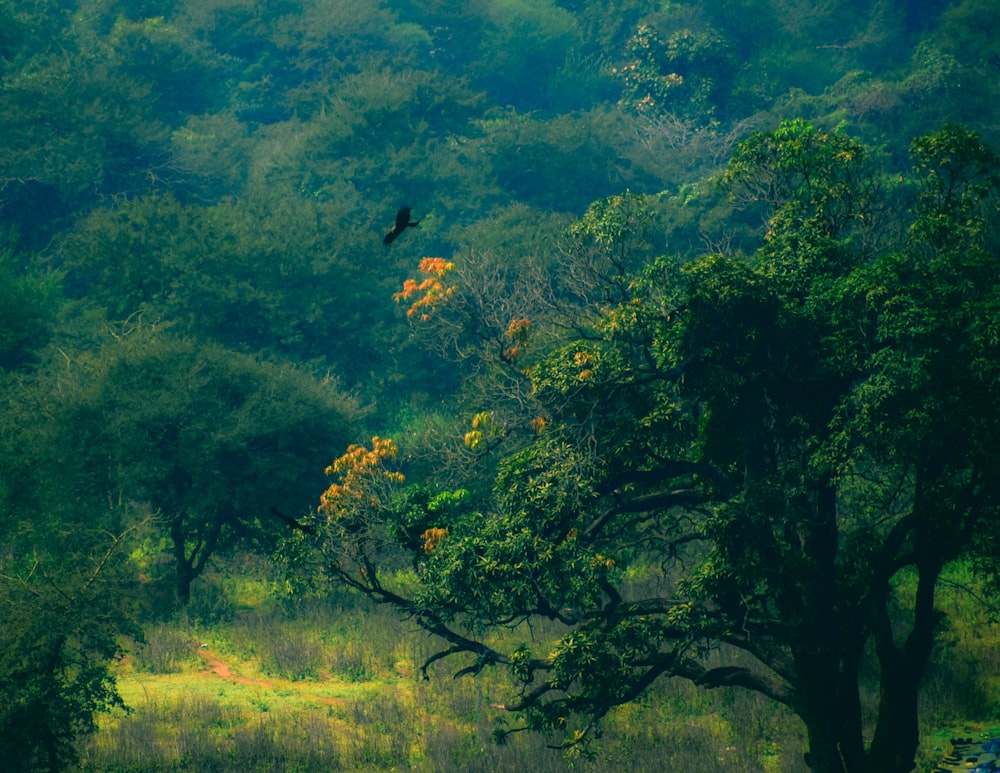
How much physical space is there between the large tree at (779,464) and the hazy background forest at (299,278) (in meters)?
3.43

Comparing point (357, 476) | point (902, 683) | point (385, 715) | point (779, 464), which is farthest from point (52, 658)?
point (902, 683)

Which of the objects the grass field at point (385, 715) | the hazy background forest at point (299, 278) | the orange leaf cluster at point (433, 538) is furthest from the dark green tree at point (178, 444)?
the orange leaf cluster at point (433, 538)

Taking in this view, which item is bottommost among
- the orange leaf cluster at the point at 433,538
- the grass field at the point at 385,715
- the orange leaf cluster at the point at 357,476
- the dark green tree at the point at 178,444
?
the grass field at the point at 385,715

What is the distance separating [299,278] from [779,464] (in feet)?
101

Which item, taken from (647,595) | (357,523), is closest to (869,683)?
(647,595)

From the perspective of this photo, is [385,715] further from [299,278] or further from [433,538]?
[299,278]

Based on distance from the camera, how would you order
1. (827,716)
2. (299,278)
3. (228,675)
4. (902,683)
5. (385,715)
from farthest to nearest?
(299,278)
(228,675)
(385,715)
(902,683)
(827,716)

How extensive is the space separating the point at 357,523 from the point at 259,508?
13784 millimetres

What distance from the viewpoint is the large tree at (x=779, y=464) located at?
1627 centimetres

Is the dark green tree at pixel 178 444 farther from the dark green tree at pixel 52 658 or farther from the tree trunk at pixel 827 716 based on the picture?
the tree trunk at pixel 827 716

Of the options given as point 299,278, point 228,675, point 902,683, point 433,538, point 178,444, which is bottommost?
point 228,675

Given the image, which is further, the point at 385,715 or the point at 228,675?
the point at 228,675

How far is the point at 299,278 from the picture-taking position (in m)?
46.7

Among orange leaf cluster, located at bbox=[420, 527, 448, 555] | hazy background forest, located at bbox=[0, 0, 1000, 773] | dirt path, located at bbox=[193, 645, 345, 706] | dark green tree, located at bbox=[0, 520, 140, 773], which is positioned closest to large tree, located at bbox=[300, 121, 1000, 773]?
orange leaf cluster, located at bbox=[420, 527, 448, 555]
